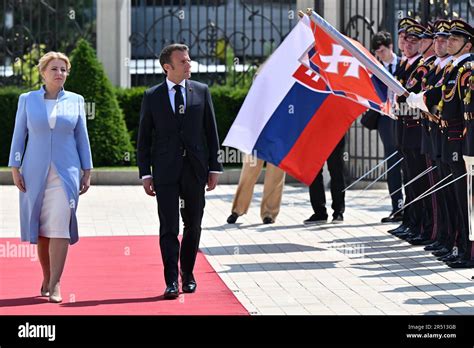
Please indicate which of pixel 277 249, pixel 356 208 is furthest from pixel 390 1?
pixel 277 249

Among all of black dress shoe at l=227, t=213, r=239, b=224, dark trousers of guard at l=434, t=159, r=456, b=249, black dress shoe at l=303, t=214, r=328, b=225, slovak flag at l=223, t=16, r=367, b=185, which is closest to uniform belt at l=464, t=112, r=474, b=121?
dark trousers of guard at l=434, t=159, r=456, b=249

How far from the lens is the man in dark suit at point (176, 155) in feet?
32.4

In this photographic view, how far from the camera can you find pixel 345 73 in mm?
12875

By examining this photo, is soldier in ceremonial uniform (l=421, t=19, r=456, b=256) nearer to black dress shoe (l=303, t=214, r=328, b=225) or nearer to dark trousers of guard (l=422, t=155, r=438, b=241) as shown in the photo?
dark trousers of guard (l=422, t=155, r=438, b=241)

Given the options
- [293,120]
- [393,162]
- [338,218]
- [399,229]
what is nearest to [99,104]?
[338,218]

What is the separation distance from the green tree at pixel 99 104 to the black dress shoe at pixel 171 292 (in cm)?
1016

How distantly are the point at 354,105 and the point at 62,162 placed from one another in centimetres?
464

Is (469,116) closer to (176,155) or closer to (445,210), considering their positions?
(445,210)

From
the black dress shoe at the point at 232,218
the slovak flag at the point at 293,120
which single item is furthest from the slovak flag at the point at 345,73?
the black dress shoe at the point at 232,218

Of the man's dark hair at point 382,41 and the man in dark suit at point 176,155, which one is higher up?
the man's dark hair at point 382,41

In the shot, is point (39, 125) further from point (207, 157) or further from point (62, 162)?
point (207, 157)

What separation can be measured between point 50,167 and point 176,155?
3.04 ft

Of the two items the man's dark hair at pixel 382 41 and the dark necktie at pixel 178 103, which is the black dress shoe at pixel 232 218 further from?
the dark necktie at pixel 178 103

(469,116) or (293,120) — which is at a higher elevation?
(469,116)
